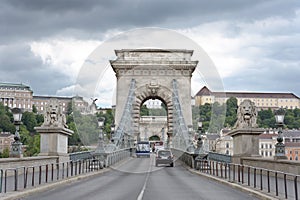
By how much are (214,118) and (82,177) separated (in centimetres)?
878

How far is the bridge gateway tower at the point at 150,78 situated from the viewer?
Result: 219 ft

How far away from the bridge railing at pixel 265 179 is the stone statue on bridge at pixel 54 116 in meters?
8.21

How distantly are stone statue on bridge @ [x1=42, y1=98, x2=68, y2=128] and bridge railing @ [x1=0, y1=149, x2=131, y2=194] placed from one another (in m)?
2.17

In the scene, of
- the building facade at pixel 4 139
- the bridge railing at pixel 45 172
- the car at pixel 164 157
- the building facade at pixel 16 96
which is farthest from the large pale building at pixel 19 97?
the bridge railing at pixel 45 172

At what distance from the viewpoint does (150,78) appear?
6812 centimetres

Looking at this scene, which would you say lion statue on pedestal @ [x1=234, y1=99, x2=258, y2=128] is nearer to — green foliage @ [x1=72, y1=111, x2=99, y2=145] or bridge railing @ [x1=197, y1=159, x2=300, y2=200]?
bridge railing @ [x1=197, y1=159, x2=300, y2=200]

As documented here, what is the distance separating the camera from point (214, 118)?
28.5 m

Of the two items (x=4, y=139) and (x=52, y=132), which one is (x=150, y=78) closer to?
(x=52, y=132)

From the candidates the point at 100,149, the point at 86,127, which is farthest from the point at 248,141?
the point at 100,149

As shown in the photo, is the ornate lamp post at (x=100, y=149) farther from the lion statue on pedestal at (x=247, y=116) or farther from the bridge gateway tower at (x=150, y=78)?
the bridge gateway tower at (x=150, y=78)

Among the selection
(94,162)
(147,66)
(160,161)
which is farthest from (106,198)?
(147,66)

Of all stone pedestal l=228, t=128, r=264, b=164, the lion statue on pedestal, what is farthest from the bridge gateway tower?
stone pedestal l=228, t=128, r=264, b=164

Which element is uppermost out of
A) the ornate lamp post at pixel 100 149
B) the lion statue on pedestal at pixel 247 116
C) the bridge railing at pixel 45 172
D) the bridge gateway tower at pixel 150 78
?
the bridge gateway tower at pixel 150 78

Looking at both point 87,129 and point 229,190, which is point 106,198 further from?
point 87,129
